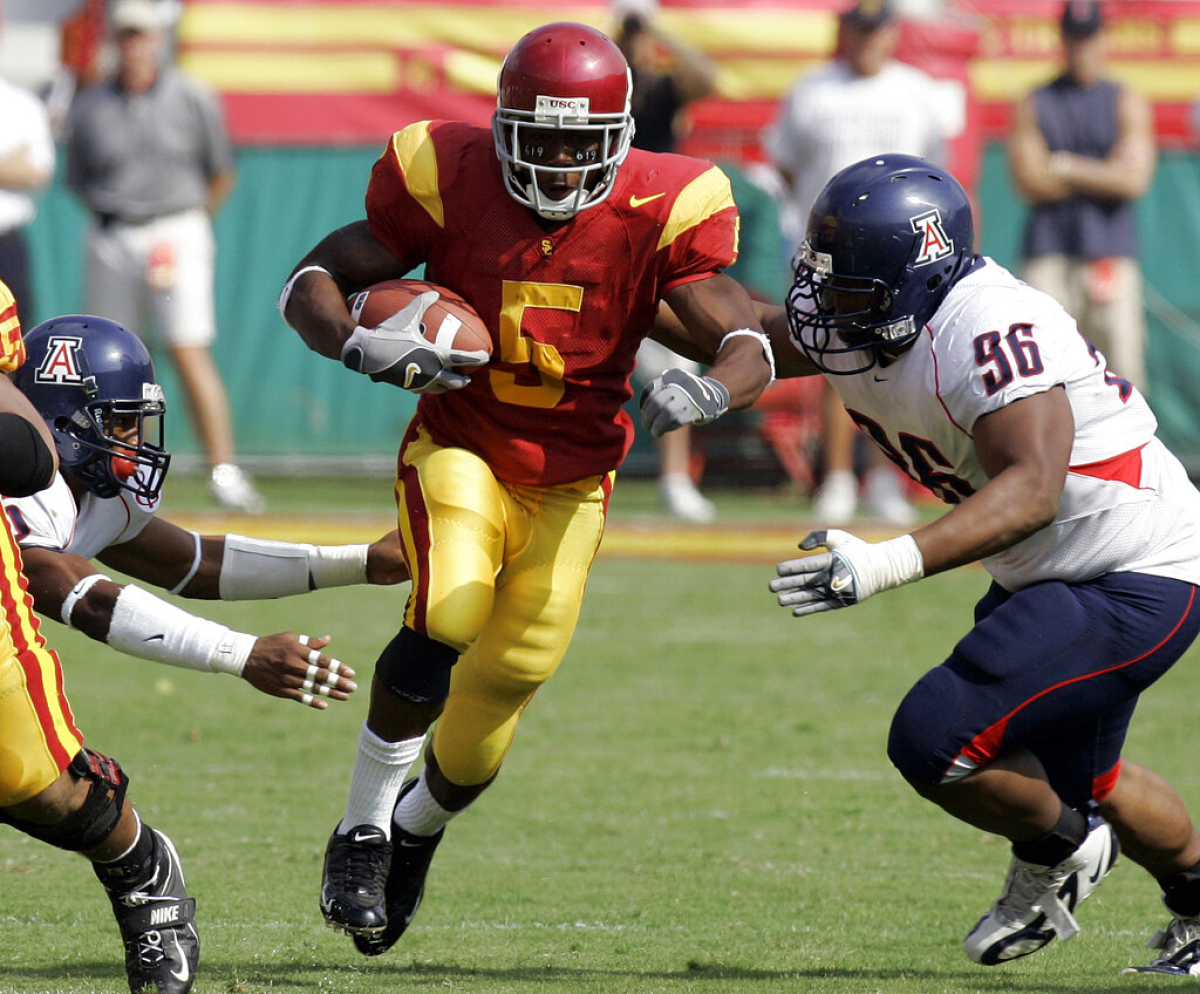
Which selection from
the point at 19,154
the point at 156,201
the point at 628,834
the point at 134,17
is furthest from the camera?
the point at 156,201

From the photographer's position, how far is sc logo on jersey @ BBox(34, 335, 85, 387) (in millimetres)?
4035

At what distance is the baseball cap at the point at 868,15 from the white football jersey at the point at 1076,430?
18.1ft

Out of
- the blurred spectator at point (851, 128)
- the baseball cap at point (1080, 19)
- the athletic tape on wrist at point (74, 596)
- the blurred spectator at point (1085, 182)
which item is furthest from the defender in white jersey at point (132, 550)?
the baseball cap at point (1080, 19)

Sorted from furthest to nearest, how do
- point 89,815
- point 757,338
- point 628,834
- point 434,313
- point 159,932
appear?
1. point 628,834
2. point 757,338
3. point 434,313
4. point 159,932
5. point 89,815

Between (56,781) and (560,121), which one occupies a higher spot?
(560,121)

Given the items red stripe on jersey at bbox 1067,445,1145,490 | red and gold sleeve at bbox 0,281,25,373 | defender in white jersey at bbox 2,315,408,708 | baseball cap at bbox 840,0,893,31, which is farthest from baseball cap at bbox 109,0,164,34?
red stripe on jersey at bbox 1067,445,1145,490

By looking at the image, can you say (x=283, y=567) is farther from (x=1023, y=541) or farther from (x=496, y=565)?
(x=1023, y=541)

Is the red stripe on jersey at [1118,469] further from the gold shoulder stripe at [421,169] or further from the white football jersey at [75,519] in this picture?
the white football jersey at [75,519]

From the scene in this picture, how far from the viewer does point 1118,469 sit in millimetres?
3816

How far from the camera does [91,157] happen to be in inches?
368

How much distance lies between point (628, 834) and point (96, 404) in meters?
1.74

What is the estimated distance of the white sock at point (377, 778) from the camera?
13.1 ft

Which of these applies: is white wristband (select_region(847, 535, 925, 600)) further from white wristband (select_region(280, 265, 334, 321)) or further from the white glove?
white wristband (select_region(280, 265, 334, 321))

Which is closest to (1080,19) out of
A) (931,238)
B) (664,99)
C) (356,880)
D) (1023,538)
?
A: (664,99)
